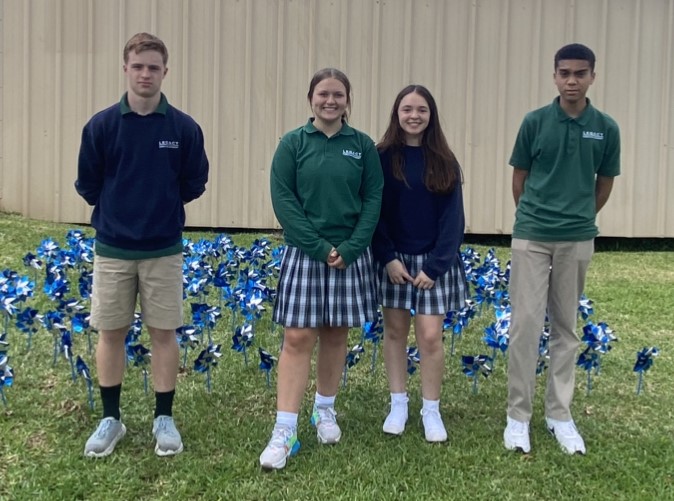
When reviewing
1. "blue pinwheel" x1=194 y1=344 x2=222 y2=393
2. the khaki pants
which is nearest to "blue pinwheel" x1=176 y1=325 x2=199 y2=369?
"blue pinwheel" x1=194 y1=344 x2=222 y2=393

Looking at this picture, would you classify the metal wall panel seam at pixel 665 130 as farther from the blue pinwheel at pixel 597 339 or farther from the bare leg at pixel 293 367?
the bare leg at pixel 293 367

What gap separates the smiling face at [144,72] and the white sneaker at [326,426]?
5.59ft

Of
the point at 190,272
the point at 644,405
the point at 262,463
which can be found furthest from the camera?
the point at 190,272

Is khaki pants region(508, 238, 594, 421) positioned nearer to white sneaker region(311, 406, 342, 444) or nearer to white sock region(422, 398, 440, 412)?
white sock region(422, 398, 440, 412)

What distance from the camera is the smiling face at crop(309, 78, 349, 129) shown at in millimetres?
3154

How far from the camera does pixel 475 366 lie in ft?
13.2

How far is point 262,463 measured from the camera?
3094 mm

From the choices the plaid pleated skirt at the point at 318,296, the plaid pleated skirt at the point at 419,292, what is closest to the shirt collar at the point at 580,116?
the plaid pleated skirt at the point at 419,292

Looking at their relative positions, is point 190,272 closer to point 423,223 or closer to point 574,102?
point 423,223

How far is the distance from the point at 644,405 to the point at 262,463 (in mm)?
2334

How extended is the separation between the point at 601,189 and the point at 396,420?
1533 mm

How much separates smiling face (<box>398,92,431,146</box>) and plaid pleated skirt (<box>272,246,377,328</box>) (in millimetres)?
698

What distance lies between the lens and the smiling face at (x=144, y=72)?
299 cm

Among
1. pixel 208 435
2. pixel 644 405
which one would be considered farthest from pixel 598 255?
pixel 208 435
